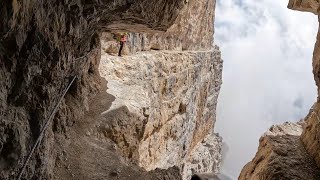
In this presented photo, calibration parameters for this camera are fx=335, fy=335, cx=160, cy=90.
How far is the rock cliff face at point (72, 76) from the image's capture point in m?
4.17

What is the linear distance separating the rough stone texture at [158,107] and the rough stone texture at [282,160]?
4332 mm

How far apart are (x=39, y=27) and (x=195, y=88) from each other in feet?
78.3

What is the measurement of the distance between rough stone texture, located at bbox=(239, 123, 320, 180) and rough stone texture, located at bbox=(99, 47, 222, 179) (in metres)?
4.33

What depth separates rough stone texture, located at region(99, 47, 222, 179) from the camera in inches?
478

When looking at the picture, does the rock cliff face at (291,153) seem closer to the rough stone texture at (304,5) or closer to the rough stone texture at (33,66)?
the rough stone texture at (304,5)

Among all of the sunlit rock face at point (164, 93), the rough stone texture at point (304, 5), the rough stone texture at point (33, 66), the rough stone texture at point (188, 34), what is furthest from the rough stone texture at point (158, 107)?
the rough stone texture at point (304, 5)

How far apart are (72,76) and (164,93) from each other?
37.1ft

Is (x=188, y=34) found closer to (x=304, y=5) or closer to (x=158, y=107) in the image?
(x=158, y=107)

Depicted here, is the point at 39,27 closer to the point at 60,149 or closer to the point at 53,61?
the point at 53,61

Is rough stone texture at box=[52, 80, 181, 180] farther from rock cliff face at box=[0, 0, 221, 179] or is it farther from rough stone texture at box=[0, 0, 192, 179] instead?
rough stone texture at box=[0, 0, 192, 179]

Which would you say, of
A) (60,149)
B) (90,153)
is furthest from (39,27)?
(90,153)

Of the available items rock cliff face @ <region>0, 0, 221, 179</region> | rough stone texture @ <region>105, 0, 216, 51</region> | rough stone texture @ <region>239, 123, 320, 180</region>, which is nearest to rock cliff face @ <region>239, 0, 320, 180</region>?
rough stone texture @ <region>239, 123, 320, 180</region>

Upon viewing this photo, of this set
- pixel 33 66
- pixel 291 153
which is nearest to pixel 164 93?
pixel 291 153

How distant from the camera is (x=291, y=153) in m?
8.67
